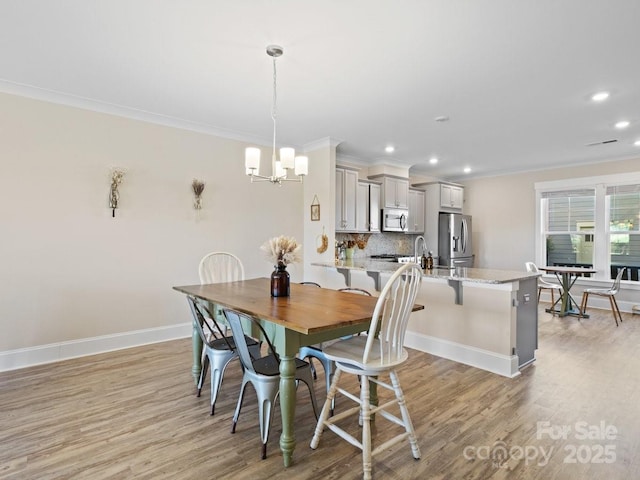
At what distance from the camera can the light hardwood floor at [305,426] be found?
1.88 metres

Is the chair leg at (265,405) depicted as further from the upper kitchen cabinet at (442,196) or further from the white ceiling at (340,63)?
the upper kitchen cabinet at (442,196)

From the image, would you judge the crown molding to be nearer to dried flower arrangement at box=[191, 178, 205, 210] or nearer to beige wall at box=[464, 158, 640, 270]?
dried flower arrangement at box=[191, 178, 205, 210]

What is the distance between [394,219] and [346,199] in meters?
1.23

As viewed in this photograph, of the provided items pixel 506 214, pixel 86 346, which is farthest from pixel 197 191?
pixel 506 214

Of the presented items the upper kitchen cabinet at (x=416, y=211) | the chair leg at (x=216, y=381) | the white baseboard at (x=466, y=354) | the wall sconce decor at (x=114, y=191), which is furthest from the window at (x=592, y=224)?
the wall sconce decor at (x=114, y=191)

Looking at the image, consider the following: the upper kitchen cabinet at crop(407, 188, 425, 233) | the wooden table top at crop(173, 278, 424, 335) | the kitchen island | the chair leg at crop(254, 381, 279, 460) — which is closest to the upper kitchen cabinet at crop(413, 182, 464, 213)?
the upper kitchen cabinet at crop(407, 188, 425, 233)

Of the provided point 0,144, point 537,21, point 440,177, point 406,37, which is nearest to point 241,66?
point 406,37

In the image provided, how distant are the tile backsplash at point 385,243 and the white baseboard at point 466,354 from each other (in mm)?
2380

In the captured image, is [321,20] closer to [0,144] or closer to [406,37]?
[406,37]

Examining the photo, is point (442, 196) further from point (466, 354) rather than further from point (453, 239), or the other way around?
point (466, 354)

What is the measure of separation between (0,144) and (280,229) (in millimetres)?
3049

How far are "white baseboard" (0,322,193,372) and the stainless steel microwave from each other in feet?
11.5

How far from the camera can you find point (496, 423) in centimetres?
234

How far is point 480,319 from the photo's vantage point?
11.1 feet
